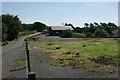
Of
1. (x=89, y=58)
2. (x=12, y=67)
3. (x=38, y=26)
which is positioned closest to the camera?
(x=12, y=67)

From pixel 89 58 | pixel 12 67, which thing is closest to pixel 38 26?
pixel 89 58

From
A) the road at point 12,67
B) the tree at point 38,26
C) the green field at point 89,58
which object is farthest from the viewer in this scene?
the tree at point 38,26

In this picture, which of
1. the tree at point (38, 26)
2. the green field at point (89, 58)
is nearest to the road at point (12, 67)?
the green field at point (89, 58)

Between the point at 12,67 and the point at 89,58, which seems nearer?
the point at 12,67

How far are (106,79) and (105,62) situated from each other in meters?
7.72

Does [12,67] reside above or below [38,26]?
below

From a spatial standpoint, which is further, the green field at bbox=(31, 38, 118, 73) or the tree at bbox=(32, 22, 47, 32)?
the tree at bbox=(32, 22, 47, 32)

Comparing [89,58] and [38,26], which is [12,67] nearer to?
[89,58]

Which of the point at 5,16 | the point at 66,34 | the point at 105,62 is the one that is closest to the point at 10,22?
the point at 5,16

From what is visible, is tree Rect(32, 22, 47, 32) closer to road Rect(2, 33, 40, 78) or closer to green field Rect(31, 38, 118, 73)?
green field Rect(31, 38, 118, 73)

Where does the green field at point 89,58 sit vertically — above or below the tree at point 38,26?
below

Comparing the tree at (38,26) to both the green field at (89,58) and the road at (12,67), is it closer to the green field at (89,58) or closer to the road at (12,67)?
the green field at (89,58)

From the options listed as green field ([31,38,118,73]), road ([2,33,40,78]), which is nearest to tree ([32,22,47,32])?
green field ([31,38,118,73])

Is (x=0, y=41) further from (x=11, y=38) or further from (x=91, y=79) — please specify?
(x=91, y=79)
